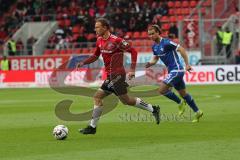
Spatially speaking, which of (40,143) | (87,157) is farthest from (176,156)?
(40,143)

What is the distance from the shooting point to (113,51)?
13.9 meters

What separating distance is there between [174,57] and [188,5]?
26937 millimetres

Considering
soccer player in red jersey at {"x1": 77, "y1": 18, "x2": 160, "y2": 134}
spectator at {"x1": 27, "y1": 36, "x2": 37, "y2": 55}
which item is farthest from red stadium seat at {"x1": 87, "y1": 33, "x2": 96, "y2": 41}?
soccer player in red jersey at {"x1": 77, "y1": 18, "x2": 160, "y2": 134}

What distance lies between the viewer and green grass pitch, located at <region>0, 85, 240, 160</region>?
10.7 metres

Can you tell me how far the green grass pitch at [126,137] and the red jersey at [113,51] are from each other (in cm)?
129

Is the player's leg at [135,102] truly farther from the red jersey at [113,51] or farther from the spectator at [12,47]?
the spectator at [12,47]

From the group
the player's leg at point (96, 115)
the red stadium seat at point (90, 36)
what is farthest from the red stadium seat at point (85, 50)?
the player's leg at point (96, 115)

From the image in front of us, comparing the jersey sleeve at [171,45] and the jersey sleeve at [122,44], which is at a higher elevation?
the jersey sleeve at [122,44]

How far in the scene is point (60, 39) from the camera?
41781 mm

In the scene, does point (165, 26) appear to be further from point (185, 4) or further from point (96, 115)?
point (96, 115)

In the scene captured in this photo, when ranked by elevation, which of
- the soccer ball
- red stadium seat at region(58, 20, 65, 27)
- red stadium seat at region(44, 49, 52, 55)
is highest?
red stadium seat at region(58, 20, 65, 27)

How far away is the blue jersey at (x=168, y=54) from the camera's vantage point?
16.4 meters

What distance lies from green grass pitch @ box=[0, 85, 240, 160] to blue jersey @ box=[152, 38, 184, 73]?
4.11ft

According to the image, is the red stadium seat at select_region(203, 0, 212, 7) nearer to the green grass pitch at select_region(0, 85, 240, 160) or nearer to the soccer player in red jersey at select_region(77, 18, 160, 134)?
the green grass pitch at select_region(0, 85, 240, 160)
